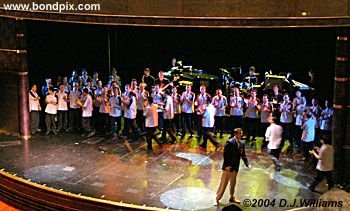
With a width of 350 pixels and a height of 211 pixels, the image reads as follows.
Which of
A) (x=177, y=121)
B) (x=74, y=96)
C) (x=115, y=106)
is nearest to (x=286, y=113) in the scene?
(x=177, y=121)

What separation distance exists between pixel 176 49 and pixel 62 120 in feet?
16.5

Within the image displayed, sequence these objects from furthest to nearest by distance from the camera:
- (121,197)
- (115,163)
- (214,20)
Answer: (115,163)
(121,197)
(214,20)

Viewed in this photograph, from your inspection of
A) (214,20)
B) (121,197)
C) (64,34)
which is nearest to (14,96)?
(64,34)

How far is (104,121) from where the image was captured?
53.2 ft

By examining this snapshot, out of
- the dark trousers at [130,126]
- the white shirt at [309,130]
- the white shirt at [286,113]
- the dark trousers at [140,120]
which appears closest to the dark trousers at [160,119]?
the dark trousers at [140,120]

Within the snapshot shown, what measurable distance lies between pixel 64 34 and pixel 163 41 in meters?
3.49

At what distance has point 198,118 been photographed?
51.6 feet

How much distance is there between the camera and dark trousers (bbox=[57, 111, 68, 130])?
16.4m

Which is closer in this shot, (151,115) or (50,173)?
(50,173)

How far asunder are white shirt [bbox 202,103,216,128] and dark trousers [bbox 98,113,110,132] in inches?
123

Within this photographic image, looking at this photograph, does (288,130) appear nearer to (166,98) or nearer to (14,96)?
(166,98)

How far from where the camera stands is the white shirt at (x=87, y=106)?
51.9ft

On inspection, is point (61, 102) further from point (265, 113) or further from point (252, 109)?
point (265, 113)

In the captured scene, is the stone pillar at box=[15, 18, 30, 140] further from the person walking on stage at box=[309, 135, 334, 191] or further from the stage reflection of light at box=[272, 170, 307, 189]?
the person walking on stage at box=[309, 135, 334, 191]
